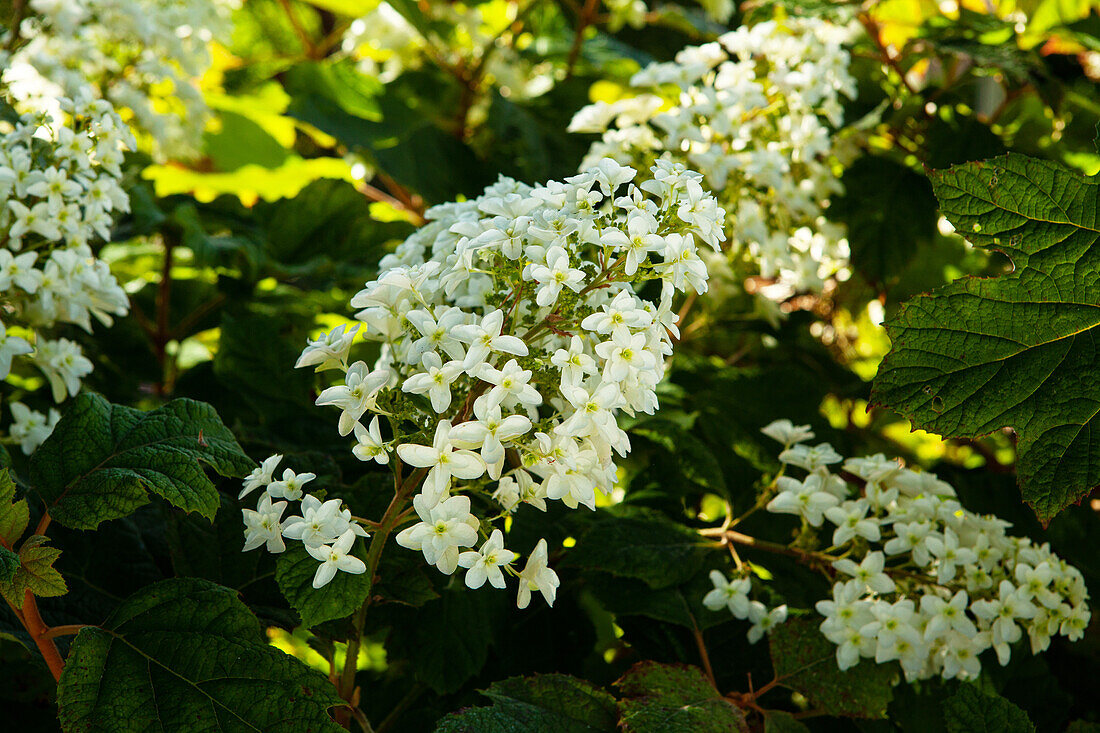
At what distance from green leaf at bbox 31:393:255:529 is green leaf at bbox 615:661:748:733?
0.50 meters

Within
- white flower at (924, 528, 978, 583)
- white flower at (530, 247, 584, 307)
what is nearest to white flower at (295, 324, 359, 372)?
white flower at (530, 247, 584, 307)

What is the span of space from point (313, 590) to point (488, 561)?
18 centimetres

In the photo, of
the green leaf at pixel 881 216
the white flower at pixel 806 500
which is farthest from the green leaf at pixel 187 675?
the green leaf at pixel 881 216

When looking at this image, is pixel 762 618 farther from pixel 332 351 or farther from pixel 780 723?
pixel 332 351

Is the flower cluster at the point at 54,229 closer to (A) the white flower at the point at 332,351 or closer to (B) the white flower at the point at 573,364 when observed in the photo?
(A) the white flower at the point at 332,351

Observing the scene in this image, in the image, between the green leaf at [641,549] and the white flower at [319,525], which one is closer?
the white flower at [319,525]

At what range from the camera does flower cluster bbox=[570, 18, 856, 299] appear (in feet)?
4.71

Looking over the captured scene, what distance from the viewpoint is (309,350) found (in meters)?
0.90

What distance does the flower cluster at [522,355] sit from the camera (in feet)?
2.58

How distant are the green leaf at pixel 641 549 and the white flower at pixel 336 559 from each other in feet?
1.26

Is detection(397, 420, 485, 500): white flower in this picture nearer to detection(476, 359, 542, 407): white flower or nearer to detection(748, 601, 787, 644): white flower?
detection(476, 359, 542, 407): white flower

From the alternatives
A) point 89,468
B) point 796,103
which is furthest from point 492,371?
point 796,103

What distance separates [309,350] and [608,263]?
0.32 meters

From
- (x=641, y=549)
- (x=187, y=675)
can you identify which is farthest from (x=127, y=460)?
(x=641, y=549)
